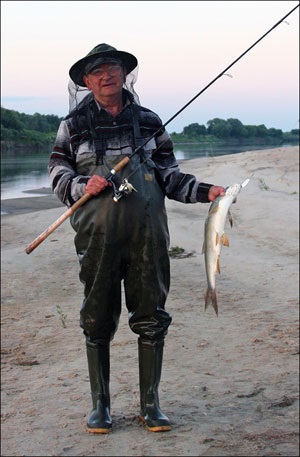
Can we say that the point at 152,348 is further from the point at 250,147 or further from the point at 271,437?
the point at 271,437

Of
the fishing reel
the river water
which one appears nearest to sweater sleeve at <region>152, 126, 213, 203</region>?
the fishing reel

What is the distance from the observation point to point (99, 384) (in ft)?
18.6

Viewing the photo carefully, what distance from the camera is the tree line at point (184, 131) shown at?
11.7 feet

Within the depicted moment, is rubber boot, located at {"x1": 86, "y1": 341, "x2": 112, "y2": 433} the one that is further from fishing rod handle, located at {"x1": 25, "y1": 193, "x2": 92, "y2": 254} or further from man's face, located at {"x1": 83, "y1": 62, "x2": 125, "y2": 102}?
man's face, located at {"x1": 83, "y1": 62, "x2": 125, "y2": 102}

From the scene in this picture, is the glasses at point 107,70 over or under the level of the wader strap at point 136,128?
over

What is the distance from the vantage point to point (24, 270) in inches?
791

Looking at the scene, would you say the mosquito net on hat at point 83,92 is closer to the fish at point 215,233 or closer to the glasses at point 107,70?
the glasses at point 107,70

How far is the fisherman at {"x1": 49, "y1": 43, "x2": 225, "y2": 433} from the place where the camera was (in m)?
3.28

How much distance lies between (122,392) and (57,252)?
1084 centimetres

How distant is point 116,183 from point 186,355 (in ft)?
29.2

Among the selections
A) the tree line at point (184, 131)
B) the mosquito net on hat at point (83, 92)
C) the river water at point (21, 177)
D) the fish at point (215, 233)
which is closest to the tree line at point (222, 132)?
the tree line at point (184, 131)

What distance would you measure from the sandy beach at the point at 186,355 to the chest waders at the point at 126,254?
573 millimetres

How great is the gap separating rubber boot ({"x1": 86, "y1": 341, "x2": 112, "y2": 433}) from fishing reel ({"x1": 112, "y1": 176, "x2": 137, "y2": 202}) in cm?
195

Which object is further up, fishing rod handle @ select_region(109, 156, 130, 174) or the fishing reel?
fishing rod handle @ select_region(109, 156, 130, 174)
